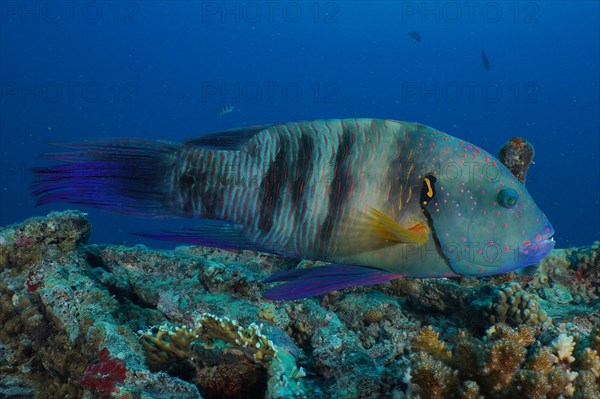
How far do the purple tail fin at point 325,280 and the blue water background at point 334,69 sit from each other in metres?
96.9

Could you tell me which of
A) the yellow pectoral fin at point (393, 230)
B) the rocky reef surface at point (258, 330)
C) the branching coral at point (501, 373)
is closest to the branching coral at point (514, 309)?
the rocky reef surface at point (258, 330)

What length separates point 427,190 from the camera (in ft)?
7.76

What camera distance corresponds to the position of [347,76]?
135 m

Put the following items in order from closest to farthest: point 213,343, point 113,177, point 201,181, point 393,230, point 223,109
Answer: point 393,230, point 113,177, point 201,181, point 213,343, point 223,109

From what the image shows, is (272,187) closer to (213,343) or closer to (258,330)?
(258,330)

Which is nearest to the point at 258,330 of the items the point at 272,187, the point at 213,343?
the point at 213,343

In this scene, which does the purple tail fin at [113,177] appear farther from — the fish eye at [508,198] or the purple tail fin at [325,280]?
the fish eye at [508,198]

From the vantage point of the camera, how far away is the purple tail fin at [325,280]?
2.27 metres

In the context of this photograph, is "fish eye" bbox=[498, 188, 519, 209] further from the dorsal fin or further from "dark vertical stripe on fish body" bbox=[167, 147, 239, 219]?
"dark vertical stripe on fish body" bbox=[167, 147, 239, 219]

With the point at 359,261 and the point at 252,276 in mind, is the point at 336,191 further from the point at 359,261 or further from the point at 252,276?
the point at 252,276

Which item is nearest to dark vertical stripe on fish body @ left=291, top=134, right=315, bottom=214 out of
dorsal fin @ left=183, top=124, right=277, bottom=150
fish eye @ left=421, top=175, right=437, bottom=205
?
dorsal fin @ left=183, top=124, right=277, bottom=150

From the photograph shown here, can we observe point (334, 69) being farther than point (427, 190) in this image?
Yes

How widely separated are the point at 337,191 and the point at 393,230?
1.30ft

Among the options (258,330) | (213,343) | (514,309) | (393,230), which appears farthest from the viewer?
(514,309)
